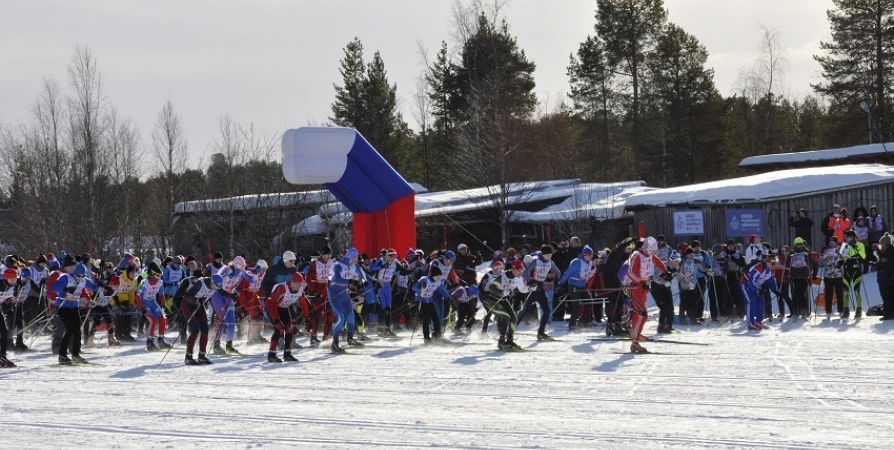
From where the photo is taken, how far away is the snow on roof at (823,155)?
41125mm

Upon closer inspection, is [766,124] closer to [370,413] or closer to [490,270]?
[490,270]

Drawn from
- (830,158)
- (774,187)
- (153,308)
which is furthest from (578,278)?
(830,158)

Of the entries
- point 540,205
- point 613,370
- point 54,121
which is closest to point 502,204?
point 540,205

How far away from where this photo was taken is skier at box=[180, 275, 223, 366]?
17.0 metres

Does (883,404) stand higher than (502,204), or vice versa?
(502,204)

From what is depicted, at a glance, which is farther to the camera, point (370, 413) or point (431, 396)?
point (431, 396)

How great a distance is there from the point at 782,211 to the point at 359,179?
13.1m

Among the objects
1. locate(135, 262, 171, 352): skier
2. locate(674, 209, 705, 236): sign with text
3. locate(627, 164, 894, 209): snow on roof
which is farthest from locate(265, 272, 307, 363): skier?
locate(627, 164, 894, 209): snow on roof

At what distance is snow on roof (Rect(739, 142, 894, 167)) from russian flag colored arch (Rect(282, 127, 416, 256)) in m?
22.2

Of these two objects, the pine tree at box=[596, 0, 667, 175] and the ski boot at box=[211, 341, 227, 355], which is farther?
the pine tree at box=[596, 0, 667, 175]

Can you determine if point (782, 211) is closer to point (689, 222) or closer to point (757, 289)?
point (689, 222)

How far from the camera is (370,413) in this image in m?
11.4

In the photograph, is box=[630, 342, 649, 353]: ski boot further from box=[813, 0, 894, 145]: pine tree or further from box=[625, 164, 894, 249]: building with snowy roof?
box=[813, 0, 894, 145]: pine tree

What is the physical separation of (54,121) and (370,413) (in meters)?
37.7
